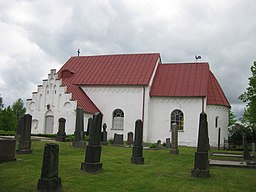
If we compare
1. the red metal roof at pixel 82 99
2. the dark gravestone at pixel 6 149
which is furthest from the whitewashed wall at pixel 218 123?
the dark gravestone at pixel 6 149

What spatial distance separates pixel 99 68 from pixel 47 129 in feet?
28.9

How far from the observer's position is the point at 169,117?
28391 millimetres

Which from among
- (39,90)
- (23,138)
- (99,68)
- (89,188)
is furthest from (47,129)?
(89,188)

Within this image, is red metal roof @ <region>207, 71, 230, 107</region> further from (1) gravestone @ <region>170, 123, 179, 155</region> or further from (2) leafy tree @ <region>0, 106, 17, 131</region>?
(2) leafy tree @ <region>0, 106, 17, 131</region>

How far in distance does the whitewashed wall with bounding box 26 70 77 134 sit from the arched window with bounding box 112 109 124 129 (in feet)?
15.2

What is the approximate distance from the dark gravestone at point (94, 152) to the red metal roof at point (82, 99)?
17.5m

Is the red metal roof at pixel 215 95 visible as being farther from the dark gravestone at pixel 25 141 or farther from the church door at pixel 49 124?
the dark gravestone at pixel 25 141

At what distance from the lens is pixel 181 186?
26.6ft

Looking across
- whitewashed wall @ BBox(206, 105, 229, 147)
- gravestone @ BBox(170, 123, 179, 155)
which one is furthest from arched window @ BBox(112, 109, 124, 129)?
gravestone @ BBox(170, 123, 179, 155)

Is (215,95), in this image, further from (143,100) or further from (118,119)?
(118,119)

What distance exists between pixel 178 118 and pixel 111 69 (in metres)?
9.04

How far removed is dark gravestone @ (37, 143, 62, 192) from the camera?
21.8 feet

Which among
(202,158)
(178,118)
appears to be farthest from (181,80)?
(202,158)

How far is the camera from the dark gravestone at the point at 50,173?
664 centimetres
